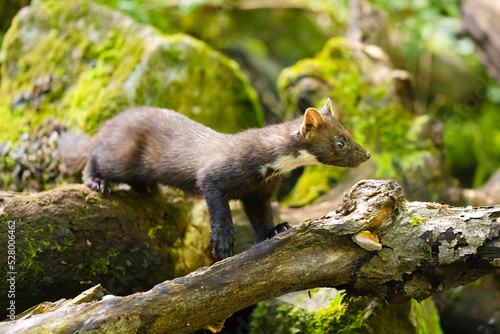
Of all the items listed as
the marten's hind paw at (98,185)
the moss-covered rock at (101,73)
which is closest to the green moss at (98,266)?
the marten's hind paw at (98,185)

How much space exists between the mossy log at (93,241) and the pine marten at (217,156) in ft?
1.28

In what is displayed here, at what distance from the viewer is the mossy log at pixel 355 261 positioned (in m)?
4.00

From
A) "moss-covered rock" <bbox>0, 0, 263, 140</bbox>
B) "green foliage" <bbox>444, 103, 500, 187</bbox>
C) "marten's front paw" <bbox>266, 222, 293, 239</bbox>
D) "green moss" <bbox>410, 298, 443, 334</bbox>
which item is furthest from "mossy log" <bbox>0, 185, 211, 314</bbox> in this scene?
"green foliage" <bbox>444, 103, 500, 187</bbox>

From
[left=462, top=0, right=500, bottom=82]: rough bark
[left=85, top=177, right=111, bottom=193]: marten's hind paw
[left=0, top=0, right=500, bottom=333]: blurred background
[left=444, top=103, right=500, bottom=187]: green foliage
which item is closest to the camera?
[left=85, top=177, right=111, bottom=193]: marten's hind paw

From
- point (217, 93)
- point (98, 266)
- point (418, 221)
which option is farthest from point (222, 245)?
point (217, 93)

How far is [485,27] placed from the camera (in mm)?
10781

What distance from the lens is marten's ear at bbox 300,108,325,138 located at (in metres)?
5.29

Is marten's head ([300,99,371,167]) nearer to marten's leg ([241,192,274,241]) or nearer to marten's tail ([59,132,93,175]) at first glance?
marten's leg ([241,192,274,241])

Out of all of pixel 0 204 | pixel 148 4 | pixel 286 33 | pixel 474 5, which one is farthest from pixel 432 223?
pixel 286 33

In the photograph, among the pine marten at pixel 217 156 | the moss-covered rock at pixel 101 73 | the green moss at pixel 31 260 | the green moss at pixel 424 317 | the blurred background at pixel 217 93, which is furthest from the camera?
the moss-covered rock at pixel 101 73

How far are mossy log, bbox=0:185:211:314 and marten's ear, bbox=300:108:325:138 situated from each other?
6.93 feet

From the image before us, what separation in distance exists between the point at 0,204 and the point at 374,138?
5939 millimetres

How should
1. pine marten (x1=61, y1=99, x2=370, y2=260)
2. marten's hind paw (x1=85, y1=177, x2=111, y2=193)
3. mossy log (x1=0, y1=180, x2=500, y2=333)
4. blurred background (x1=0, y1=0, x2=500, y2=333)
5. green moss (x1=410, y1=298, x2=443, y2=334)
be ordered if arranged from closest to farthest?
1. mossy log (x1=0, y1=180, x2=500, y2=333)
2. green moss (x1=410, y1=298, x2=443, y2=334)
3. pine marten (x1=61, y1=99, x2=370, y2=260)
4. marten's hind paw (x1=85, y1=177, x2=111, y2=193)
5. blurred background (x1=0, y1=0, x2=500, y2=333)

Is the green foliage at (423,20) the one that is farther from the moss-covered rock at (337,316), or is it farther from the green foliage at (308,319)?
the green foliage at (308,319)
